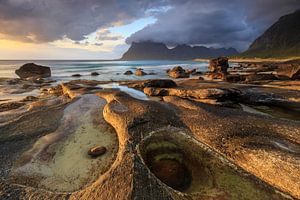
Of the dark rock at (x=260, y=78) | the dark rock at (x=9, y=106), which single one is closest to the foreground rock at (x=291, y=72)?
the dark rock at (x=260, y=78)

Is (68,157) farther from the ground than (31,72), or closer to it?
closer to it

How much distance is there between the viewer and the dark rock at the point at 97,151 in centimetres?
1434

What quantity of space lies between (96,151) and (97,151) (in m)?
0.06

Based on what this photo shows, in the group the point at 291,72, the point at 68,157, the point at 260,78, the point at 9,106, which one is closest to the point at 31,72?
the point at 9,106

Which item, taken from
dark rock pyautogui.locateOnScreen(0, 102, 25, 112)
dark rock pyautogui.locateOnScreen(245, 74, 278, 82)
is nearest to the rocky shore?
dark rock pyautogui.locateOnScreen(0, 102, 25, 112)

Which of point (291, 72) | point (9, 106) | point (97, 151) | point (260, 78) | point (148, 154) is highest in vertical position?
point (291, 72)

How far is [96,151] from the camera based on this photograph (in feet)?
47.4

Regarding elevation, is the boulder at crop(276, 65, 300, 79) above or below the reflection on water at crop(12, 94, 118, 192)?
above

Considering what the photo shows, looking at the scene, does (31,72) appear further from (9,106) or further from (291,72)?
(291,72)

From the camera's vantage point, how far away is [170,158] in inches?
527

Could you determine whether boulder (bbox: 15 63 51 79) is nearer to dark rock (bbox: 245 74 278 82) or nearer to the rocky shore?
the rocky shore

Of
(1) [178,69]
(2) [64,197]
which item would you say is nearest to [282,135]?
(2) [64,197]

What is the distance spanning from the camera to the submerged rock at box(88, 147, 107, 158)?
14339 millimetres

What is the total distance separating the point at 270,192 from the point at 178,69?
206 feet
